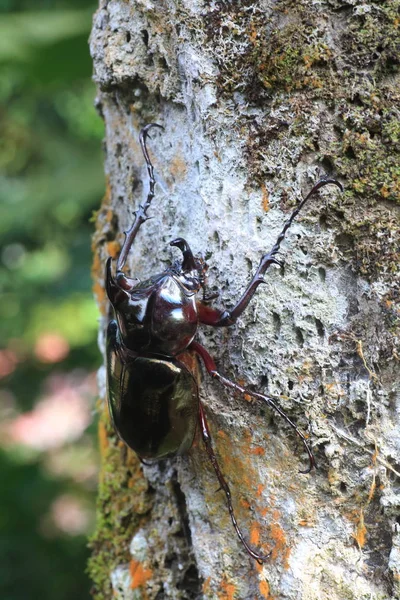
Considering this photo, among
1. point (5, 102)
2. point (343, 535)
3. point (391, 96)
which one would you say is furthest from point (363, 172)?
point (5, 102)

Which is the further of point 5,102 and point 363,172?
point 5,102

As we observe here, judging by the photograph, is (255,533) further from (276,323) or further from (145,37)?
(145,37)

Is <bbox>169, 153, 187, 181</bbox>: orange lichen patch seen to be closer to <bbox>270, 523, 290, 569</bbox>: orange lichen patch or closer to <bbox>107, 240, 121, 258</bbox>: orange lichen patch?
<bbox>107, 240, 121, 258</bbox>: orange lichen patch

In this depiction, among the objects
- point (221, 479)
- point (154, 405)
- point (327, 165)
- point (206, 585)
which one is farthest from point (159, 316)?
point (206, 585)

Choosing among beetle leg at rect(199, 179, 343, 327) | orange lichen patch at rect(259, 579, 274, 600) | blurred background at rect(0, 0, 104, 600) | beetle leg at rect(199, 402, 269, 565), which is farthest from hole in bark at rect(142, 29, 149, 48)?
blurred background at rect(0, 0, 104, 600)

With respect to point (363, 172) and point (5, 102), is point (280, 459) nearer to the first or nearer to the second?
point (363, 172)
